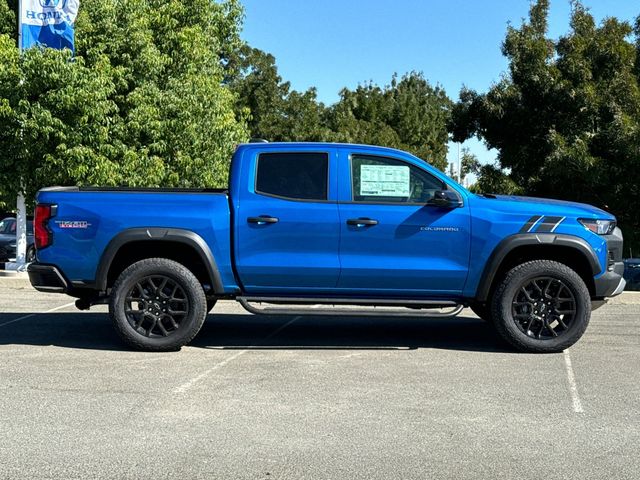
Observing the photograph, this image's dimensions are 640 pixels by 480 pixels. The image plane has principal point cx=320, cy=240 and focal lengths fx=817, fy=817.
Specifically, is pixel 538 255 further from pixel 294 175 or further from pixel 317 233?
pixel 294 175

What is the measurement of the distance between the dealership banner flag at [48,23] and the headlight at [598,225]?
12.2m

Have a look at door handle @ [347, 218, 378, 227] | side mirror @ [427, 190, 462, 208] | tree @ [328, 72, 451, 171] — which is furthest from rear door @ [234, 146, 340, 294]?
tree @ [328, 72, 451, 171]

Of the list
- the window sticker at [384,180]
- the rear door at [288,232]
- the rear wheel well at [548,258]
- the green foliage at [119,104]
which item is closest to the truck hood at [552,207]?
the rear wheel well at [548,258]

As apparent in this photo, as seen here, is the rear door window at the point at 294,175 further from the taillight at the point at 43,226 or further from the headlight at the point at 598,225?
the headlight at the point at 598,225

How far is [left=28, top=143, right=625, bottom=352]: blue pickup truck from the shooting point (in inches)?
297

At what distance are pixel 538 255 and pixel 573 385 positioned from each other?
5.53ft

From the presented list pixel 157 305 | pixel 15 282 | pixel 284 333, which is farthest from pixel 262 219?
pixel 15 282

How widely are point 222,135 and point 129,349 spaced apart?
49.4ft

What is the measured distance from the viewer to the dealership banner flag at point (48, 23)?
1664 cm

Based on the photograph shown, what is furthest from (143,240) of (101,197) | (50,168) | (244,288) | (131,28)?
(131,28)

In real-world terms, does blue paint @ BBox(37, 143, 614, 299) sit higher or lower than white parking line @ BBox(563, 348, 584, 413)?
higher

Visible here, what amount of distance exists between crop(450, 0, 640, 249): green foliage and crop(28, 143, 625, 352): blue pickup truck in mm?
11092

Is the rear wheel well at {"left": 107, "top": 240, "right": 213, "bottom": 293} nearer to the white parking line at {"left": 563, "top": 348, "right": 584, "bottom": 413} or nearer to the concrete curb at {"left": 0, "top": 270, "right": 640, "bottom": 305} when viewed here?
the white parking line at {"left": 563, "top": 348, "right": 584, "bottom": 413}

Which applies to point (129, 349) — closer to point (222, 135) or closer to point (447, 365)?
point (447, 365)
